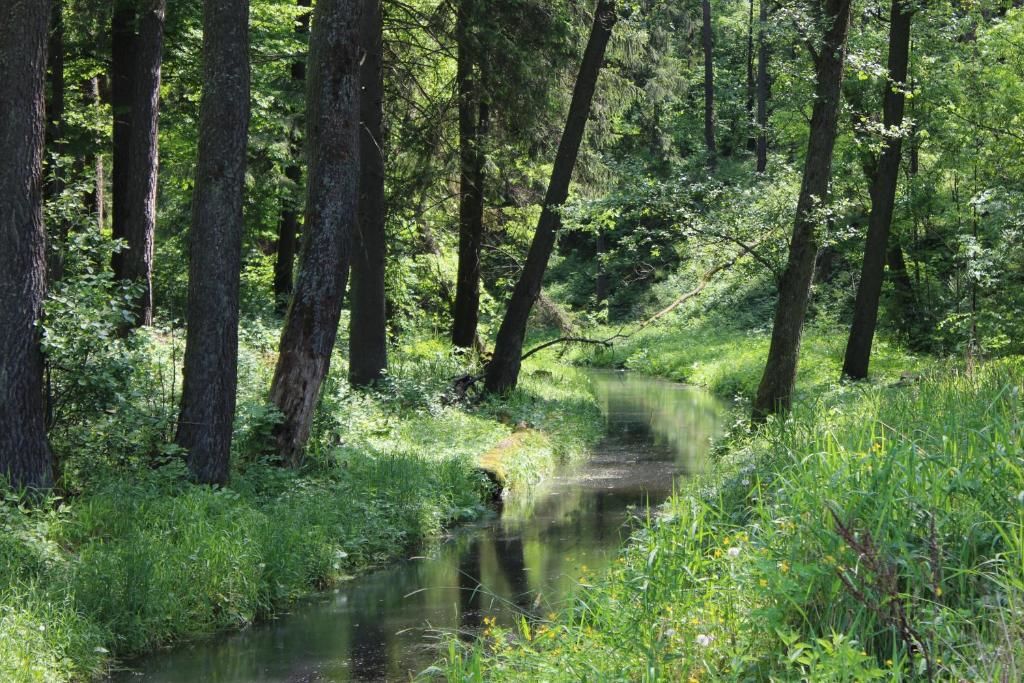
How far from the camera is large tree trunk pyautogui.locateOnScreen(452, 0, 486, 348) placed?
696 inches

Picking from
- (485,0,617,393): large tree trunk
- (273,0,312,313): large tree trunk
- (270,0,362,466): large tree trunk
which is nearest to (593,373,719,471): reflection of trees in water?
(485,0,617,393): large tree trunk

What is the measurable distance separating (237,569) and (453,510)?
12.8 ft

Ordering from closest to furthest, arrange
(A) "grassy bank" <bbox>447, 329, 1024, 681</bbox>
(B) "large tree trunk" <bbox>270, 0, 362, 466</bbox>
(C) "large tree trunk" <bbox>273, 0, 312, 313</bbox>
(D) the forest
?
(A) "grassy bank" <bbox>447, 329, 1024, 681</bbox>
(D) the forest
(B) "large tree trunk" <bbox>270, 0, 362, 466</bbox>
(C) "large tree trunk" <bbox>273, 0, 312, 313</bbox>

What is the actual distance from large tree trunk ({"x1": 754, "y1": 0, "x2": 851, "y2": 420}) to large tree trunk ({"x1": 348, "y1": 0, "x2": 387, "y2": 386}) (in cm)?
602

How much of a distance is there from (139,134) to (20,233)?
6363 millimetres

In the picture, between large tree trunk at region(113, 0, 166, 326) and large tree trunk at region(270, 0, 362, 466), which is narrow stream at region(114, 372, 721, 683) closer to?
large tree trunk at region(270, 0, 362, 466)

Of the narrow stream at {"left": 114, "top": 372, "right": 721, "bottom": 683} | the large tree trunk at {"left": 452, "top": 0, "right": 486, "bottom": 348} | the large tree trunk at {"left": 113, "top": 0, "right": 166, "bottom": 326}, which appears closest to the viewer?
the narrow stream at {"left": 114, "top": 372, "right": 721, "bottom": 683}

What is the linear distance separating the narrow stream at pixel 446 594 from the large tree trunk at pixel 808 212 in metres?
1.74

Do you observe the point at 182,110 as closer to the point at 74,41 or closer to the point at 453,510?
the point at 74,41

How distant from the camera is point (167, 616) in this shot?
25.6 ft

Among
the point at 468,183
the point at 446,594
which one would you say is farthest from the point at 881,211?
the point at 446,594

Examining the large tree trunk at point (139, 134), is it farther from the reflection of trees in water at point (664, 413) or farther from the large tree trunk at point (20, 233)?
the reflection of trees in water at point (664, 413)

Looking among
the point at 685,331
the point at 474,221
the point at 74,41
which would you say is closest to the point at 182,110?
the point at 74,41

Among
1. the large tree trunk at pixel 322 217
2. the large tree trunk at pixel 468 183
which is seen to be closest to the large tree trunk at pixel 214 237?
the large tree trunk at pixel 322 217
